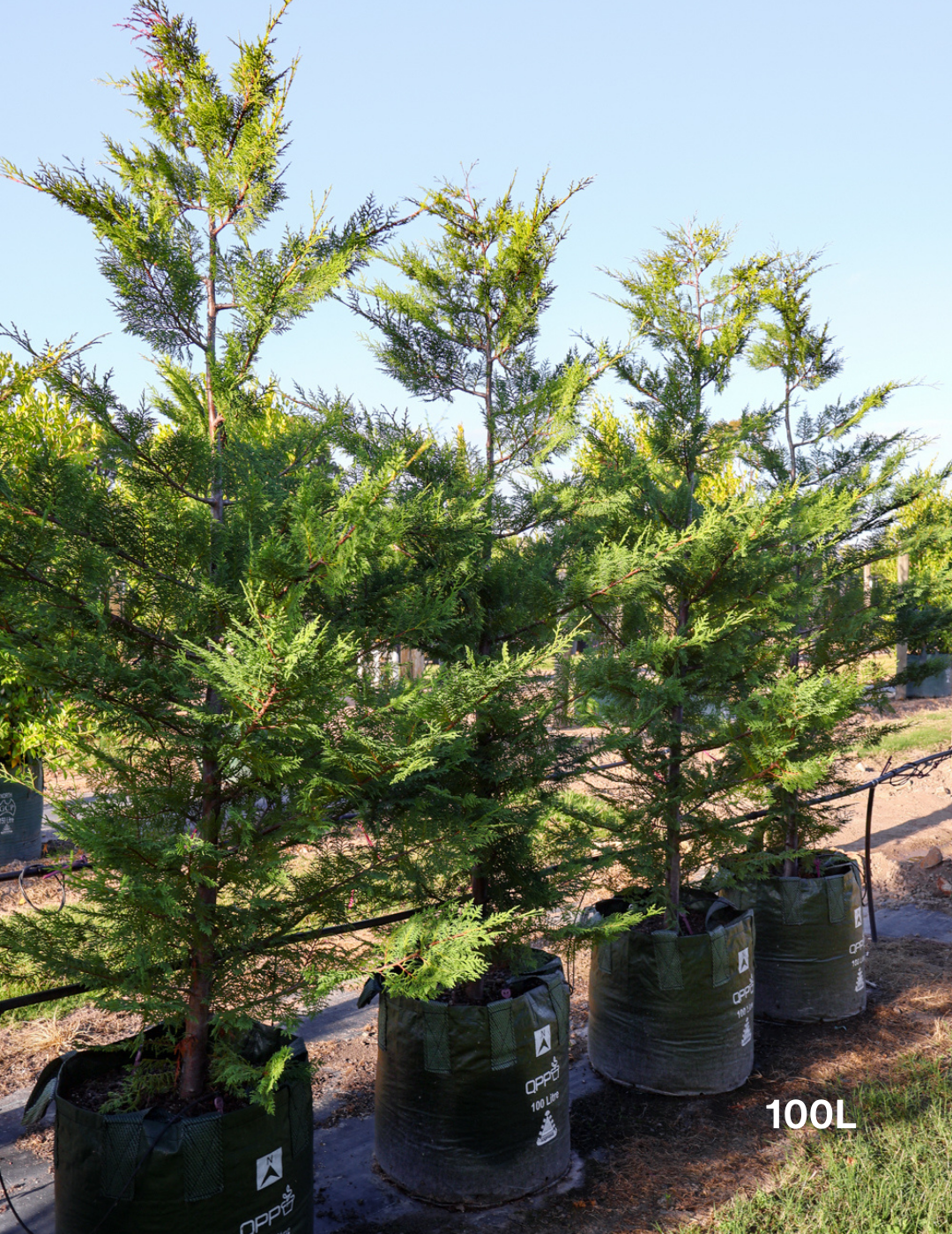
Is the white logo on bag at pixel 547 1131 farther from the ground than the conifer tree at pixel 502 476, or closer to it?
closer to it

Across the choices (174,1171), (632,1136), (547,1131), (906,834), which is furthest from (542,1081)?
(906,834)

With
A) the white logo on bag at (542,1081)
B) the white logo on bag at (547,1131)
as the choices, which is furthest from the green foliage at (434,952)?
the white logo on bag at (547,1131)

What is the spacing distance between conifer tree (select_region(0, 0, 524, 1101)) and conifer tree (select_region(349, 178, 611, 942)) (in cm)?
50

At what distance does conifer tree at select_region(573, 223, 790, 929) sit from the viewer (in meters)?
4.86

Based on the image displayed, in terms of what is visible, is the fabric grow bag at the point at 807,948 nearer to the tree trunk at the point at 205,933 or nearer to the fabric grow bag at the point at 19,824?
the tree trunk at the point at 205,933

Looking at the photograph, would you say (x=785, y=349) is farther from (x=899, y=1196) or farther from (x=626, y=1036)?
(x=899, y=1196)

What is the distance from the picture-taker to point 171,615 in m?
3.39

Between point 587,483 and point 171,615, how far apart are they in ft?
7.20

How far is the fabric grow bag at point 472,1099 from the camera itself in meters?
3.75

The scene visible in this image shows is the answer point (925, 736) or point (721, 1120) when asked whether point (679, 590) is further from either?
point (925, 736)

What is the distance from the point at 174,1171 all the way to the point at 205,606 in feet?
5.98

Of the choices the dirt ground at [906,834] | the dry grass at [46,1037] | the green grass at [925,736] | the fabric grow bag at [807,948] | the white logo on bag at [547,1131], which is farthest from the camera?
the green grass at [925,736]

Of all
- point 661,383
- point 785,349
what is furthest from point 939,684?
point 661,383

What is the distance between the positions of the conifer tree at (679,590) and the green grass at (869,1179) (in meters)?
1.27
